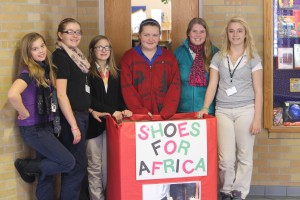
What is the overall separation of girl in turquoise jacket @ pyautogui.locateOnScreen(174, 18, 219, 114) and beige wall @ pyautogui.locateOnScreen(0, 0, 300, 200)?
45 centimetres

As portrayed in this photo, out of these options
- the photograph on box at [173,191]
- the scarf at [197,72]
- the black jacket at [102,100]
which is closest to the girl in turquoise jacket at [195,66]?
the scarf at [197,72]

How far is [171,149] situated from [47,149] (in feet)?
3.06

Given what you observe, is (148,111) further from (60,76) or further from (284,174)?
(284,174)

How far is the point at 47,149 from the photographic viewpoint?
12.0ft

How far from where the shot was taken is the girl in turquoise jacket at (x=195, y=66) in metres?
4.21

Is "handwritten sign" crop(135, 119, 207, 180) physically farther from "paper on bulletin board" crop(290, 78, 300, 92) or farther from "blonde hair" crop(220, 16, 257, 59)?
"paper on bulletin board" crop(290, 78, 300, 92)

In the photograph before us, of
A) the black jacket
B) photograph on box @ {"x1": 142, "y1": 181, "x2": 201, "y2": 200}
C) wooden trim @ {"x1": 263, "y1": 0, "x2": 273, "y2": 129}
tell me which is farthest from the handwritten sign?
wooden trim @ {"x1": 263, "y1": 0, "x2": 273, "y2": 129}

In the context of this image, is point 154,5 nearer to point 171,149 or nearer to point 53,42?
point 53,42

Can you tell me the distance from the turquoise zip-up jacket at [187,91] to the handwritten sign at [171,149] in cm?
52

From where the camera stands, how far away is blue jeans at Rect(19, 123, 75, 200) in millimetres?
3654

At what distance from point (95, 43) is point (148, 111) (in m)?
0.73

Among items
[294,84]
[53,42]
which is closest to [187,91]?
[294,84]

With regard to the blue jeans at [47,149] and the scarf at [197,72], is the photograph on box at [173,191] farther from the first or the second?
the scarf at [197,72]

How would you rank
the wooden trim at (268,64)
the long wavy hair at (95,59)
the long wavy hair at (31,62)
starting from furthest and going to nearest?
the wooden trim at (268,64)
the long wavy hair at (95,59)
the long wavy hair at (31,62)
